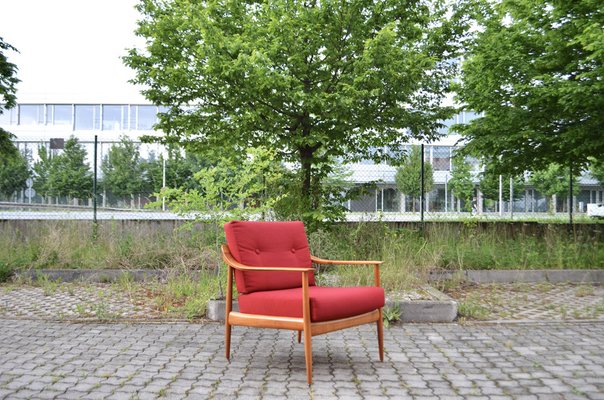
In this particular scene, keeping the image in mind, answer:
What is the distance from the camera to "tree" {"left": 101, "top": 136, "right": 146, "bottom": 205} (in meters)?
12.4

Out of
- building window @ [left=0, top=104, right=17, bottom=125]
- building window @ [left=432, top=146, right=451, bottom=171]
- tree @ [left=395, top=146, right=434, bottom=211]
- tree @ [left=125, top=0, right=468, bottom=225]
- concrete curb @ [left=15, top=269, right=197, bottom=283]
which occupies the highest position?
building window @ [left=0, top=104, right=17, bottom=125]

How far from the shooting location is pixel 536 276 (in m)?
8.77

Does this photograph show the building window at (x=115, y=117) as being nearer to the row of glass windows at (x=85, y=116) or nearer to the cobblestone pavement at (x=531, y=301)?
the row of glass windows at (x=85, y=116)

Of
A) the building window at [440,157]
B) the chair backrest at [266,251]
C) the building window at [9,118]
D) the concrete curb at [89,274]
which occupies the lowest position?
the concrete curb at [89,274]

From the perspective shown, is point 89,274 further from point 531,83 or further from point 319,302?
point 531,83

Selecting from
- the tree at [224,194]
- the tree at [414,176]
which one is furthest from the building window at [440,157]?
the tree at [224,194]

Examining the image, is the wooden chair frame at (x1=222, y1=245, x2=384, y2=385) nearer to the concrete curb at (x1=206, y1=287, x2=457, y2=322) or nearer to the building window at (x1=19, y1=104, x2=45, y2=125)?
the concrete curb at (x1=206, y1=287, x2=457, y2=322)

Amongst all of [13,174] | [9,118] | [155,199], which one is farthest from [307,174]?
[9,118]

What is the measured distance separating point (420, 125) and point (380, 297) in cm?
603

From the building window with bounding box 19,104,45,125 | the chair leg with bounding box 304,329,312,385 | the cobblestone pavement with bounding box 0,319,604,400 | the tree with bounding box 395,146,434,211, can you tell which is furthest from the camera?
the building window with bounding box 19,104,45,125

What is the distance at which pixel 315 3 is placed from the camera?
383 inches

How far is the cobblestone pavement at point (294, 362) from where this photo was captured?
366cm

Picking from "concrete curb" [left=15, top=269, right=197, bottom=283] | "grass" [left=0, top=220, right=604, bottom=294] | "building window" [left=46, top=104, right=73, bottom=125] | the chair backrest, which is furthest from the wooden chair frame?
"building window" [left=46, top=104, right=73, bottom=125]

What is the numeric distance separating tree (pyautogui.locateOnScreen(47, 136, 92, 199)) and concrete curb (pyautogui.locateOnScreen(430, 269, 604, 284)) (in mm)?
7434
